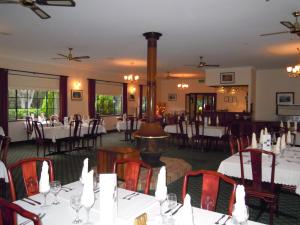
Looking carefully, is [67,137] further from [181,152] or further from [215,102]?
[215,102]

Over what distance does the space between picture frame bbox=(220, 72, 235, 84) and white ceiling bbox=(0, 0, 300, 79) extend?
2145mm

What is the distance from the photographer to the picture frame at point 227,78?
10613mm

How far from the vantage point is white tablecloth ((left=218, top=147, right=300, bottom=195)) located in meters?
3.05

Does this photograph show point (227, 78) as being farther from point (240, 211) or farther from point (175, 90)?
point (240, 211)

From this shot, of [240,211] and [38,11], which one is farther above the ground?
[38,11]

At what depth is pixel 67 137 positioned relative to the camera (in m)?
7.19

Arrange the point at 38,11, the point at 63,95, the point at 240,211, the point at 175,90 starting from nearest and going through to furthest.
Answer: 1. the point at 240,211
2. the point at 38,11
3. the point at 63,95
4. the point at 175,90

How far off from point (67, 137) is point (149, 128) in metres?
3.04

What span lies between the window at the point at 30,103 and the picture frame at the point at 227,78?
6.73 meters

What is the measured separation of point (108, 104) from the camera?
41.7 ft

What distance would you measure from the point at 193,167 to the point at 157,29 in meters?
3.14

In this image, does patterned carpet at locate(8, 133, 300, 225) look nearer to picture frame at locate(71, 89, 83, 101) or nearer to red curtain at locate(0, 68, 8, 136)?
red curtain at locate(0, 68, 8, 136)

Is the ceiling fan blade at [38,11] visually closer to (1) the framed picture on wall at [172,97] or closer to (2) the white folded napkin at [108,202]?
(2) the white folded napkin at [108,202]

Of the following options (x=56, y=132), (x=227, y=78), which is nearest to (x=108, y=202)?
(x=56, y=132)
